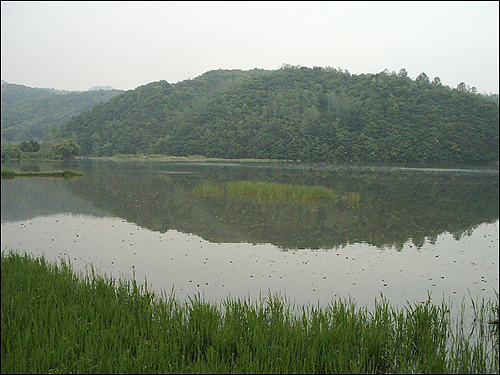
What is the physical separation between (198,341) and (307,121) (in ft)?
249

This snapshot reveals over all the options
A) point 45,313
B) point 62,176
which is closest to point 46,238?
point 45,313

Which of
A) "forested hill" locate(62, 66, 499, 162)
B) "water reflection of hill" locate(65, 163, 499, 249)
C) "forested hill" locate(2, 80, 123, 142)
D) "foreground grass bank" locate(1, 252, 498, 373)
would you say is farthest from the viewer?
"forested hill" locate(2, 80, 123, 142)

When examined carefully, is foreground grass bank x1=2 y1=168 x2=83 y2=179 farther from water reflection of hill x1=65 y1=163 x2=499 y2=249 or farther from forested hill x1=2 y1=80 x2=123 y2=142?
forested hill x1=2 y1=80 x2=123 y2=142

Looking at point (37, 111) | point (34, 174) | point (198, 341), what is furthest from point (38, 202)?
point (37, 111)

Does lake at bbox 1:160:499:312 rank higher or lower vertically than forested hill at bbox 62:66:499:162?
lower

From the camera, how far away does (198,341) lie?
4285 millimetres

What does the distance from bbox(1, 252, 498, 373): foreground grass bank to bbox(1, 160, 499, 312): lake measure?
154 centimetres

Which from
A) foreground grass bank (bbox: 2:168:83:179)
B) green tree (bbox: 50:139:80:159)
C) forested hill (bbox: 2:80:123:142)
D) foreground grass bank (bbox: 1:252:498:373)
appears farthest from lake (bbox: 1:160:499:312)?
forested hill (bbox: 2:80:123:142)

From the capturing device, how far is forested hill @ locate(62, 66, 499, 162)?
68125mm

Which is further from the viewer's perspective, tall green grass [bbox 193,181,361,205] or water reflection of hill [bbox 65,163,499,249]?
tall green grass [bbox 193,181,361,205]

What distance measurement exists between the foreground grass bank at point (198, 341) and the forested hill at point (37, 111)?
3247 inches

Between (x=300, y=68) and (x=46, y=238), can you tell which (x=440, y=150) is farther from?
(x=46, y=238)

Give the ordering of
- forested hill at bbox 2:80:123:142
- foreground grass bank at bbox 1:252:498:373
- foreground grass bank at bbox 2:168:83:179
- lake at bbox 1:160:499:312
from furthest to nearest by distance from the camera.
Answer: forested hill at bbox 2:80:123:142, foreground grass bank at bbox 2:168:83:179, lake at bbox 1:160:499:312, foreground grass bank at bbox 1:252:498:373

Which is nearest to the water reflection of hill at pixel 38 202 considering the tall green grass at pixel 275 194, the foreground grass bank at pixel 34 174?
the foreground grass bank at pixel 34 174
